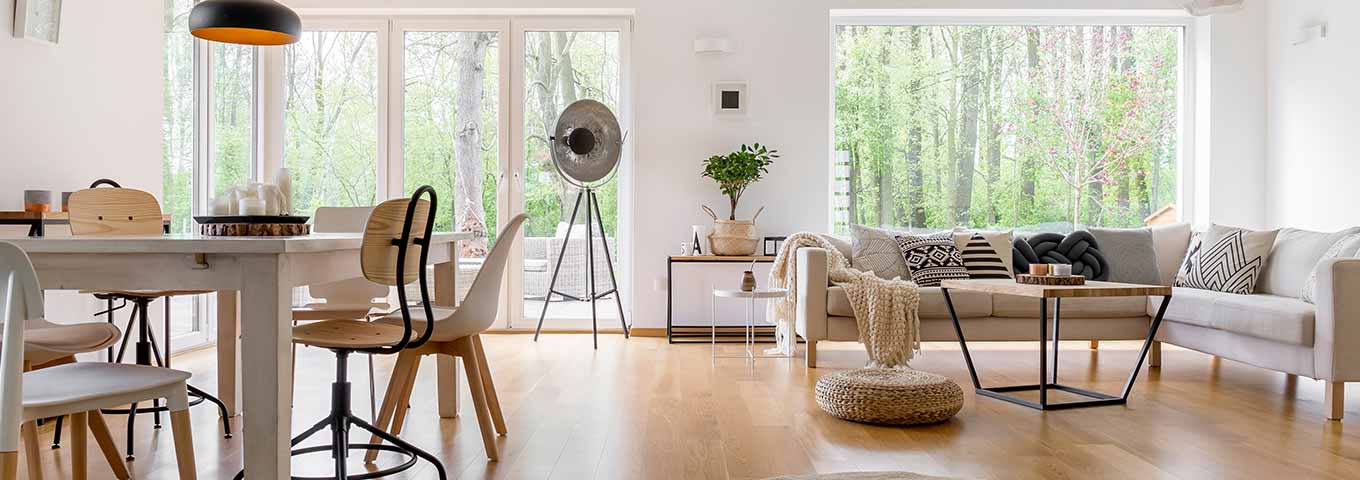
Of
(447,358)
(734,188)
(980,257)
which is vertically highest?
(734,188)

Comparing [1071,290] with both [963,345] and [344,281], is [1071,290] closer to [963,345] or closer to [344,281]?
[963,345]

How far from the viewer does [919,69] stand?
21.7 feet

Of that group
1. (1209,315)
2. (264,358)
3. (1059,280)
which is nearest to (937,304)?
(1059,280)

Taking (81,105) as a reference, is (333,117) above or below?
above

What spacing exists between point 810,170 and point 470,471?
4049 millimetres

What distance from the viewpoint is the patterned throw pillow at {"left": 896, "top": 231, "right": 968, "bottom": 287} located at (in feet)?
17.1

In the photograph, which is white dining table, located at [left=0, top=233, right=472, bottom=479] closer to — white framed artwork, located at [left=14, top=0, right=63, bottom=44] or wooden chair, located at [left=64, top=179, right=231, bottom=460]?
wooden chair, located at [left=64, top=179, right=231, bottom=460]

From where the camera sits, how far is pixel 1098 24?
21.5ft

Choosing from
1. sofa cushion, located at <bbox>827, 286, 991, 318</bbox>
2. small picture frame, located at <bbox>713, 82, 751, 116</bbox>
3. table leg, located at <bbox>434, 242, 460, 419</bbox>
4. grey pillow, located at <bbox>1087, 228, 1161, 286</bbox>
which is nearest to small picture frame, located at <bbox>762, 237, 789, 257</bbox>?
small picture frame, located at <bbox>713, 82, 751, 116</bbox>

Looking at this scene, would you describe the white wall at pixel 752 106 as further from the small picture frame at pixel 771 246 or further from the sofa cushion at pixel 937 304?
the sofa cushion at pixel 937 304

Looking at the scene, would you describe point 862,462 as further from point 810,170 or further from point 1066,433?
point 810,170

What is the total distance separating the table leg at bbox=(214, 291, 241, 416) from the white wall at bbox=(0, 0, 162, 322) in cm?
108

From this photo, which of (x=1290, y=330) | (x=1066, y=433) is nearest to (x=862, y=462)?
(x=1066, y=433)

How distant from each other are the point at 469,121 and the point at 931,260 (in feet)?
10.7
